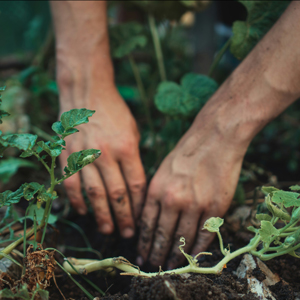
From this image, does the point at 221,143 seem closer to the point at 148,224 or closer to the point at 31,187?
the point at 148,224

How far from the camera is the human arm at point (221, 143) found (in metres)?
0.85

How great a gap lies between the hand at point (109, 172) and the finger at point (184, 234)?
20 centimetres

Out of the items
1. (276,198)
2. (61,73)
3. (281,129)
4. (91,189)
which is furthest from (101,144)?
(281,129)

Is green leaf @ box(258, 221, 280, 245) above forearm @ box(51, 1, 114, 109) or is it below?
below

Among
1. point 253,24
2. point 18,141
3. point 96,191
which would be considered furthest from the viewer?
point 253,24

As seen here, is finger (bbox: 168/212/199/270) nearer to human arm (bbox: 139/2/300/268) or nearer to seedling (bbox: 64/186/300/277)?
human arm (bbox: 139/2/300/268)

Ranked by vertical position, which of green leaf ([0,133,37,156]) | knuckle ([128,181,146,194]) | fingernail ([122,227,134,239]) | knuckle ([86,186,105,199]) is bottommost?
fingernail ([122,227,134,239])

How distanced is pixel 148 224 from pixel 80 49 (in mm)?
787

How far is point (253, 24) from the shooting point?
109 cm

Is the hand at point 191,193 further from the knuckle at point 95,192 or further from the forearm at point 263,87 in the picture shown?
the knuckle at point 95,192

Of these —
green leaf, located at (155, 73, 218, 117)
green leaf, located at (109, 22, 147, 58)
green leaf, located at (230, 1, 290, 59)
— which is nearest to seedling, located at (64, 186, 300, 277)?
green leaf, located at (155, 73, 218, 117)

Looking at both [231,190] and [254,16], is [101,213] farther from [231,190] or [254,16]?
[254,16]

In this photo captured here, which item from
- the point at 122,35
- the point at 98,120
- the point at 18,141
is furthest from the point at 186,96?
the point at 18,141

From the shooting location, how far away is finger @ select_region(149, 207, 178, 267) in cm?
91
